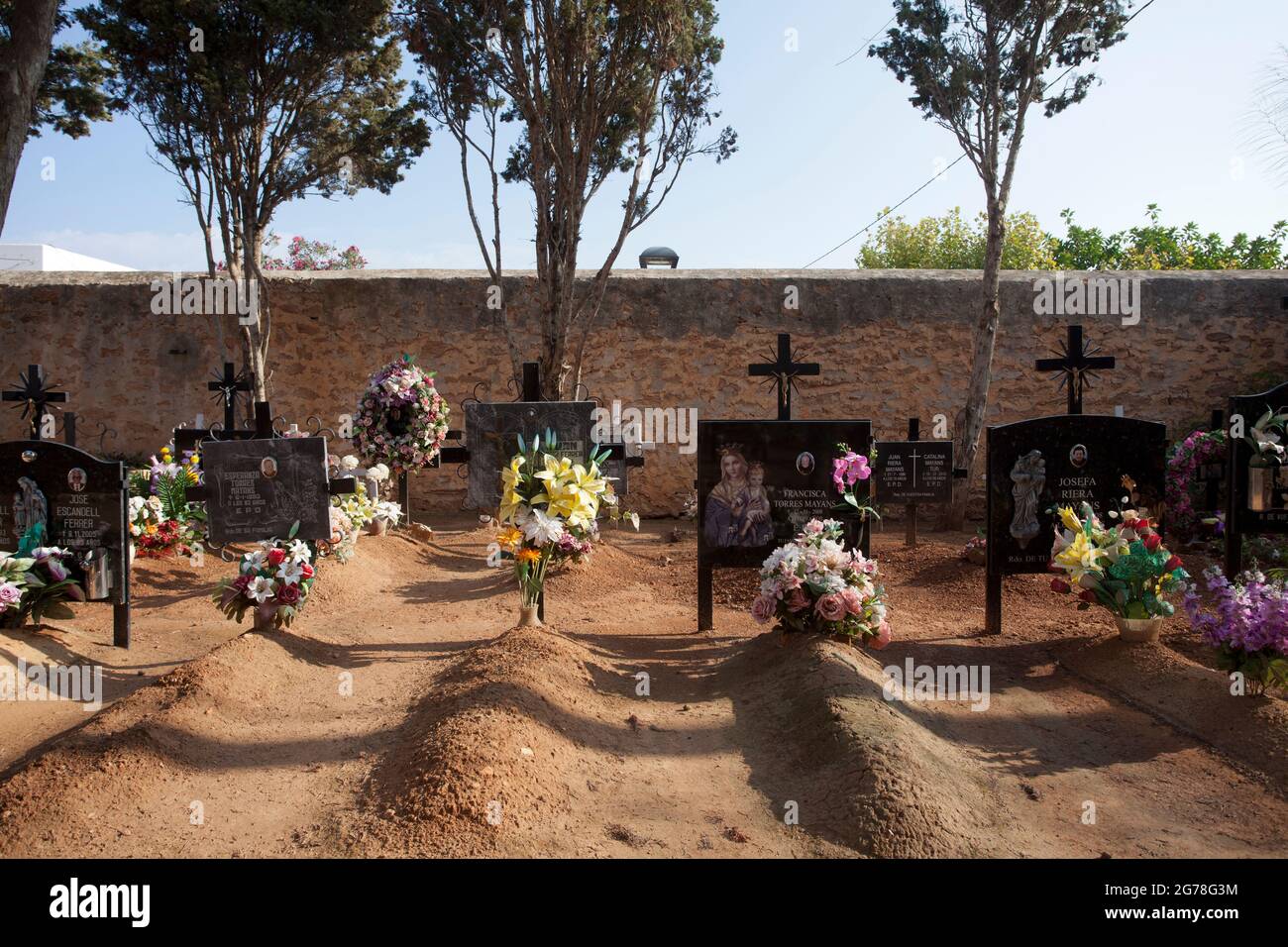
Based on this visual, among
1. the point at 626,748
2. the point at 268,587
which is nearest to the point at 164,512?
the point at 268,587

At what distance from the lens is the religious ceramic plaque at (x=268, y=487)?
21.1ft

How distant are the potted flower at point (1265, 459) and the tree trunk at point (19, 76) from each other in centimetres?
853

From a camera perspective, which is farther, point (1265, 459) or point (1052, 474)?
point (1052, 474)

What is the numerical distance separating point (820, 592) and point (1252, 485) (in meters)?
3.25

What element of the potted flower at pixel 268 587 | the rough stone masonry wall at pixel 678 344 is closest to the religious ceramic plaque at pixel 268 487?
the potted flower at pixel 268 587

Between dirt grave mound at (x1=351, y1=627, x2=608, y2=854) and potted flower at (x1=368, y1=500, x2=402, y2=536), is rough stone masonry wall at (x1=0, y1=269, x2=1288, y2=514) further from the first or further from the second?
dirt grave mound at (x1=351, y1=627, x2=608, y2=854)

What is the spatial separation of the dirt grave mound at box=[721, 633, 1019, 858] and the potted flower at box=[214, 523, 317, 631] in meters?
2.71

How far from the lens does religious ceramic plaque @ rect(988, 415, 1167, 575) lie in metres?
6.38

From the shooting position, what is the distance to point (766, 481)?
653 centimetres

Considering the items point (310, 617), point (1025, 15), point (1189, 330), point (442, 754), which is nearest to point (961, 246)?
point (1189, 330)

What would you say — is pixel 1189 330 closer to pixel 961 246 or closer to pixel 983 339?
pixel 983 339

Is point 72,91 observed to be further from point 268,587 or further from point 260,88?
point 268,587

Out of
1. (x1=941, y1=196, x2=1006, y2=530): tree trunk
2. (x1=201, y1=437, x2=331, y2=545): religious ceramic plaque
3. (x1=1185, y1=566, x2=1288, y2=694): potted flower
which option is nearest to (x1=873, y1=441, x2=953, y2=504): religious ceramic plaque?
(x1=941, y1=196, x2=1006, y2=530): tree trunk

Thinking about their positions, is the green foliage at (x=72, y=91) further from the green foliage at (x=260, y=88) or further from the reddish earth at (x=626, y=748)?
the reddish earth at (x=626, y=748)
